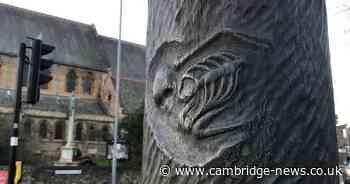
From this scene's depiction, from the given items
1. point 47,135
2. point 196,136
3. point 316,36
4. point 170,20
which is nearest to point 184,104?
point 196,136

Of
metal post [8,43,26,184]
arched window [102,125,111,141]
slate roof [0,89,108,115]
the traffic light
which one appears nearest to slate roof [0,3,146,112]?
slate roof [0,89,108,115]

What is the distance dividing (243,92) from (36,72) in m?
4.96

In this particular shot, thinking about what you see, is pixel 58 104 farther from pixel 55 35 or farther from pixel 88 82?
pixel 55 35

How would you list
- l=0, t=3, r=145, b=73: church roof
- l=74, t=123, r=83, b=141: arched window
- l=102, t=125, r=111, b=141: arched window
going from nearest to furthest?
1. l=74, t=123, r=83, b=141: arched window
2. l=102, t=125, r=111, b=141: arched window
3. l=0, t=3, r=145, b=73: church roof

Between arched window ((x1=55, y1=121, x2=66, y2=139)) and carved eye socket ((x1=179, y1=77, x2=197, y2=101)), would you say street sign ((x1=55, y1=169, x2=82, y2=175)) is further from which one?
carved eye socket ((x1=179, y1=77, x2=197, y2=101))

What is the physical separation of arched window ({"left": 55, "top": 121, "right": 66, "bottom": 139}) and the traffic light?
25.8m

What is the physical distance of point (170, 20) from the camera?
1.01 metres

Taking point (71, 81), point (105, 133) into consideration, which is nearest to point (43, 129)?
point (105, 133)

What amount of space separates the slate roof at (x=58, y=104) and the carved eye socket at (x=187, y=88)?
29834 millimetres

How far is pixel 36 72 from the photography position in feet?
17.4

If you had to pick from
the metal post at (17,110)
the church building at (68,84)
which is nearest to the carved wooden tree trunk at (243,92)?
the metal post at (17,110)

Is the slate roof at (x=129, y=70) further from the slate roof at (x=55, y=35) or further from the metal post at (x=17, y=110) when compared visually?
the metal post at (x=17, y=110)

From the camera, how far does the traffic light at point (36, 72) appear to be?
5.18m

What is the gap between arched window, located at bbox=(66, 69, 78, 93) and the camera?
34.2 meters
